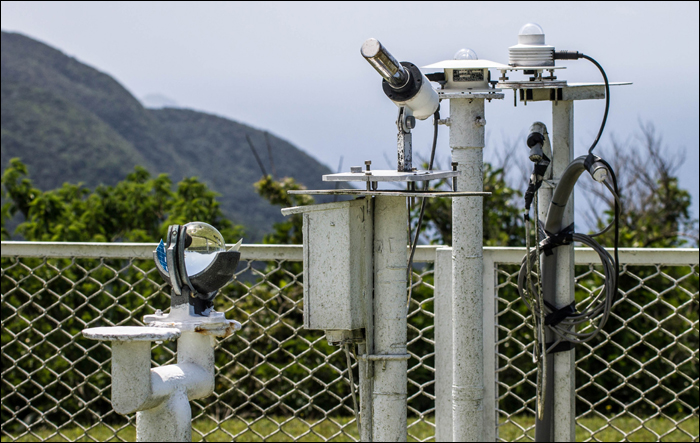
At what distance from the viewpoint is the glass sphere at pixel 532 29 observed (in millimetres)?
2045

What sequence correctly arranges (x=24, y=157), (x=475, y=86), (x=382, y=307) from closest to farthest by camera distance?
1. (x=382, y=307)
2. (x=475, y=86)
3. (x=24, y=157)

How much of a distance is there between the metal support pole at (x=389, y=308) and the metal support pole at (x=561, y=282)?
25.3 inches

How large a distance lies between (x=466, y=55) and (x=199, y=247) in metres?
0.85

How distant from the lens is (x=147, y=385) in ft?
5.01

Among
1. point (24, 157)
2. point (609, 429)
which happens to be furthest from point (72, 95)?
point (609, 429)

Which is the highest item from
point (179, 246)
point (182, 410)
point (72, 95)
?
point (72, 95)

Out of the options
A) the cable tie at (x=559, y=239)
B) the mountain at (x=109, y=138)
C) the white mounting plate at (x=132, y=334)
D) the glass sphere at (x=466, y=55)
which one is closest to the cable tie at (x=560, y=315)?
the cable tie at (x=559, y=239)

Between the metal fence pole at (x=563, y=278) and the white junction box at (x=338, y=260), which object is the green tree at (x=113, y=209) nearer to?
the metal fence pole at (x=563, y=278)

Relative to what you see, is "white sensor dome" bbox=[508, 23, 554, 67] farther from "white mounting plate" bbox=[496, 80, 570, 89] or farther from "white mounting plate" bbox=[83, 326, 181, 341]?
"white mounting plate" bbox=[83, 326, 181, 341]

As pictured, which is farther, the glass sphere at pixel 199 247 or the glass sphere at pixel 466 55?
the glass sphere at pixel 466 55

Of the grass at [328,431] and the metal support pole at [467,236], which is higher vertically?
the metal support pole at [467,236]

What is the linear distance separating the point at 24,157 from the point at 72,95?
1.90m

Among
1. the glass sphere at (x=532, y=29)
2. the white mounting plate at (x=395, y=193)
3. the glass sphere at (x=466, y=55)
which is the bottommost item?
the white mounting plate at (x=395, y=193)

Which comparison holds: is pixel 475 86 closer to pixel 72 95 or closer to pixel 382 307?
pixel 382 307
